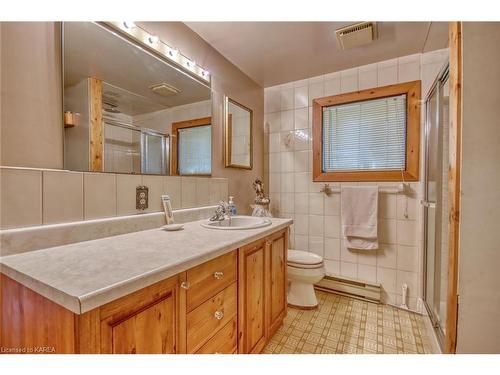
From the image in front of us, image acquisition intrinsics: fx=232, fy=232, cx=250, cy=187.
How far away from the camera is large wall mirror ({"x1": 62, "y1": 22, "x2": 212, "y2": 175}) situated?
1.03m

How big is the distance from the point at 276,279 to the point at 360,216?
3.40 ft

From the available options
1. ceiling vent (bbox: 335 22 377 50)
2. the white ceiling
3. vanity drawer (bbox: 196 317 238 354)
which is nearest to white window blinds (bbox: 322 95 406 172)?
the white ceiling

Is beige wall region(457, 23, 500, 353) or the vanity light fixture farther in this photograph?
the vanity light fixture

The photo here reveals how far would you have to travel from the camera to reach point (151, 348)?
0.69m

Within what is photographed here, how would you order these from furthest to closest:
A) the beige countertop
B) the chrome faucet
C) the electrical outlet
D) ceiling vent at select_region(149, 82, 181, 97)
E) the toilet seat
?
the toilet seat → the chrome faucet → ceiling vent at select_region(149, 82, 181, 97) → the electrical outlet → the beige countertop

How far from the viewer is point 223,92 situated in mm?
1952

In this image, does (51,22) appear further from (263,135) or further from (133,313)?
(263,135)

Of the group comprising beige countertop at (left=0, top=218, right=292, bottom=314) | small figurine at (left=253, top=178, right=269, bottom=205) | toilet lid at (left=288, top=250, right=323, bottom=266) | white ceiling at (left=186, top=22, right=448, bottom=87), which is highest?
white ceiling at (left=186, top=22, right=448, bottom=87)

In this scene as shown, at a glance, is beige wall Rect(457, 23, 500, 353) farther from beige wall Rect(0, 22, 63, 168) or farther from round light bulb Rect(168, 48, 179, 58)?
beige wall Rect(0, 22, 63, 168)

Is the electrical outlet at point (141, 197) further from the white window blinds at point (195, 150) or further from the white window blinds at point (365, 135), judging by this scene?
the white window blinds at point (365, 135)

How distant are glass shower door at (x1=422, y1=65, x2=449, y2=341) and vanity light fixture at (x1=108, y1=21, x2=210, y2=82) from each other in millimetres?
1569

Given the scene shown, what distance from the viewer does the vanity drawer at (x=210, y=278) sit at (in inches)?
32.6

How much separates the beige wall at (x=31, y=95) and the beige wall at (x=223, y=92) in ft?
1.87

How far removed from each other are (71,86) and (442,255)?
221 cm
